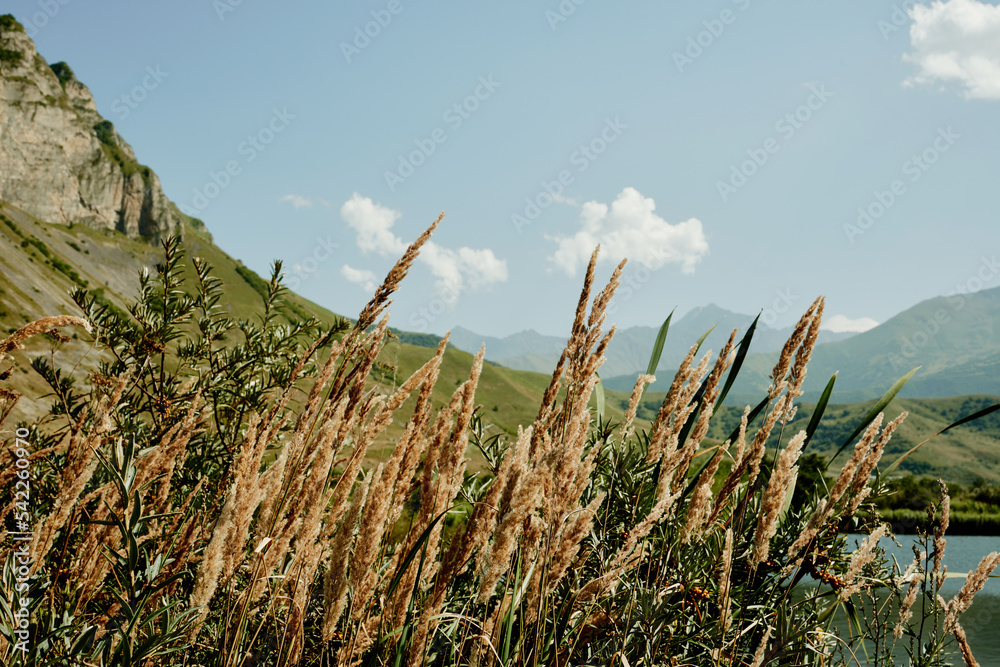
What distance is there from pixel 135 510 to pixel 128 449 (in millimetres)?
226

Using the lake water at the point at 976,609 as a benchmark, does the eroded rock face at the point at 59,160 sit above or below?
above

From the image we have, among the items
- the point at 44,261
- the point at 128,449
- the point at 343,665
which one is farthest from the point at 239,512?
the point at 44,261

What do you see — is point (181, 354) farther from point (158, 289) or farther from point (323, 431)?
point (323, 431)

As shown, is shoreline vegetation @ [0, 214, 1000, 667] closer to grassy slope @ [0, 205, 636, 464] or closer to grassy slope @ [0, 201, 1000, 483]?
grassy slope @ [0, 205, 636, 464]

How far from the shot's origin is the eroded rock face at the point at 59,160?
361 feet

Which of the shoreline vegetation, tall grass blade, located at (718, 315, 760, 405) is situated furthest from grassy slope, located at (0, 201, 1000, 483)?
tall grass blade, located at (718, 315, 760, 405)

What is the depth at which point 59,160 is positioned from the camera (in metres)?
118

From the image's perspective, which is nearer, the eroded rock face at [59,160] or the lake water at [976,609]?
the lake water at [976,609]

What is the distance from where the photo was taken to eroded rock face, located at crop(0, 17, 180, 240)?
110125mm

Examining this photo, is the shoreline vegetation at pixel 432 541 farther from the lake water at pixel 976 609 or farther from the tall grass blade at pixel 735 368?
the lake water at pixel 976 609
